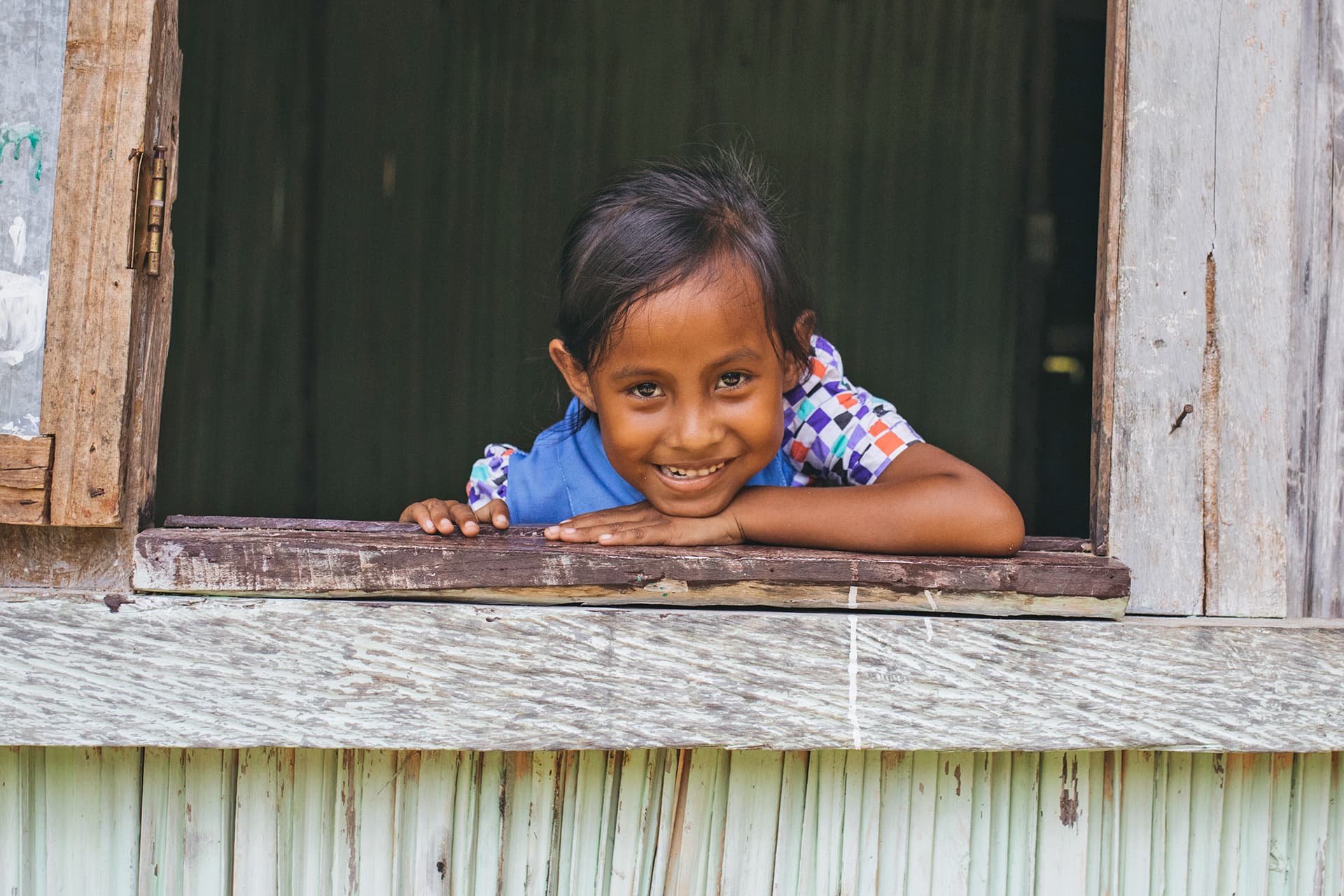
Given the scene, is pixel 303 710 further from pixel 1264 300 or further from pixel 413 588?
pixel 1264 300

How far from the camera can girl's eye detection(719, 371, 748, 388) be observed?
164 cm

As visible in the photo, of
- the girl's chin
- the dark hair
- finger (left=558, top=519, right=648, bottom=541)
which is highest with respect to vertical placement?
the dark hair

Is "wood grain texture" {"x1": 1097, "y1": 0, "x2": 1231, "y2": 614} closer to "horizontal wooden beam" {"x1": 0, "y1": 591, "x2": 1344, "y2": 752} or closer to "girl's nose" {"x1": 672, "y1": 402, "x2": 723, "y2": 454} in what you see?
"horizontal wooden beam" {"x1": 0, "y1": 591, "x2": 1344, "y2": 752}

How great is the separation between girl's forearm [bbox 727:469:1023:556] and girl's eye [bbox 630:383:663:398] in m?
0.22

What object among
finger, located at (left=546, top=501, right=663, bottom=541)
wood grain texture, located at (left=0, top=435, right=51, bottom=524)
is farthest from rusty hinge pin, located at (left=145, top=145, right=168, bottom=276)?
finger, located at (left=546, top=501, right=663, bottom=541)

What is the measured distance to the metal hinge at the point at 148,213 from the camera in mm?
1290

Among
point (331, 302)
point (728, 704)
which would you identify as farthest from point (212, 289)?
point (728, 704)

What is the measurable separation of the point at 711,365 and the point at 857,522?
1.05ft

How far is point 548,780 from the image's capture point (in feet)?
4.80

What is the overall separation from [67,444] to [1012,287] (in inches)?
166

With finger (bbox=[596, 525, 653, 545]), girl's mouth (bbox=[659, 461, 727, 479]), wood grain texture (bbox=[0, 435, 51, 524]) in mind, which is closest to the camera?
wood grain texture (bbox=[0, 435, 51, 524])

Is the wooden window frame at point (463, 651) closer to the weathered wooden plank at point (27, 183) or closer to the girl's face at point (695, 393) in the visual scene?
the weathered wooden plank at point (27, 183)

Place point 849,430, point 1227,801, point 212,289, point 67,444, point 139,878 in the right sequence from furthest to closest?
point 212,289, point 849,430, point 1227,801, point 139,878, point 67,444

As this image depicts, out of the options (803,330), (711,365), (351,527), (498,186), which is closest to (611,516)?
(711,365)
